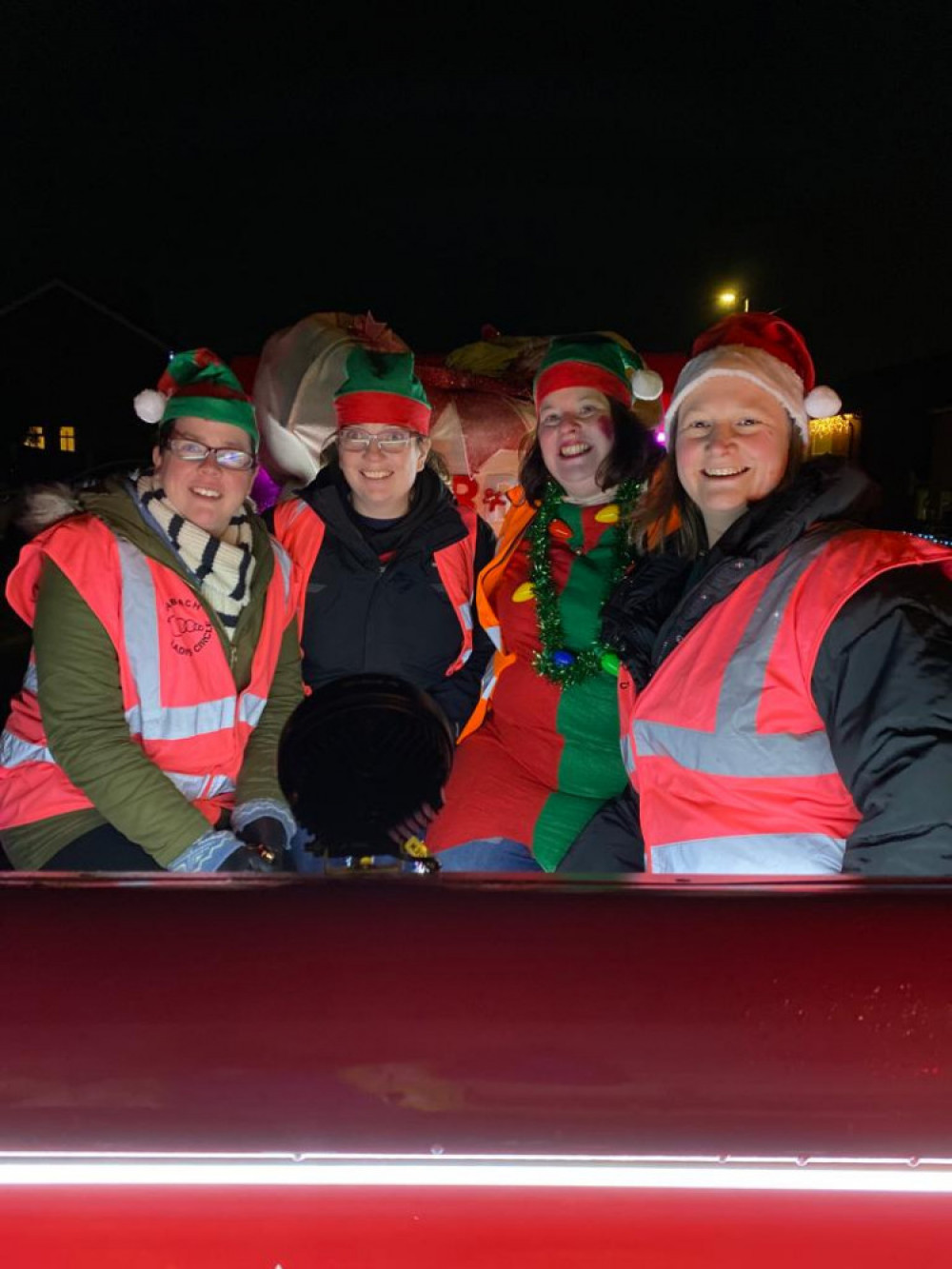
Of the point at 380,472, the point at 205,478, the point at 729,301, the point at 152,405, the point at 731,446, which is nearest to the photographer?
the point at 731,446

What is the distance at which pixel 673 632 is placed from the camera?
1661mm

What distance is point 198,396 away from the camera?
7.24ft

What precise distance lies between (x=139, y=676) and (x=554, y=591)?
101 centimetres

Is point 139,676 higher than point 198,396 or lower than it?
lower

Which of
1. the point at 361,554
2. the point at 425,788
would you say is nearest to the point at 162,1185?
the point at 425,788

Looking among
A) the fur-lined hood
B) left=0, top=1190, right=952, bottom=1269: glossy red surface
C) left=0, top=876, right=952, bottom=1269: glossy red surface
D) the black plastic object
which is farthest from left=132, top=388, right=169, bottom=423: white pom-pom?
left=0, top=1190, right=952, bottom=1269: glossy red surface

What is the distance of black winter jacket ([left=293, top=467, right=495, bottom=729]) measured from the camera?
254 cm

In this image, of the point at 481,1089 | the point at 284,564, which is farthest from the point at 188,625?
the point at 481,1089

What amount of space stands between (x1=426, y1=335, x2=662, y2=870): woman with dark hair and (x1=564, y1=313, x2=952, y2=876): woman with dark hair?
0.35 meters

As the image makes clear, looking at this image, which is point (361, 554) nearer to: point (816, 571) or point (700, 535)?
point (700, 535)

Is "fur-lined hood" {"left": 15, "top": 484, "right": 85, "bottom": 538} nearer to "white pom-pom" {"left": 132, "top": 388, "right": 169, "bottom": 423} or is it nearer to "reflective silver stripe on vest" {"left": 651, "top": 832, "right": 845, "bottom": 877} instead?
"white pom-pom" {"left": 132, "top": 388, "right": 169, "bottom": 423}

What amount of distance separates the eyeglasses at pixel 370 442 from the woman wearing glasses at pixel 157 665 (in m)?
0.36

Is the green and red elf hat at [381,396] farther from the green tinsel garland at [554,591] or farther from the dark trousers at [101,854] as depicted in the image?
the dark trousers at [101,854]

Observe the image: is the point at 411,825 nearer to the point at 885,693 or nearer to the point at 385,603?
the point at 885,693
